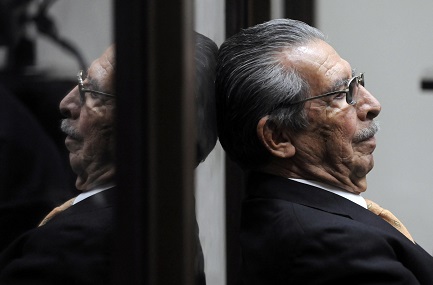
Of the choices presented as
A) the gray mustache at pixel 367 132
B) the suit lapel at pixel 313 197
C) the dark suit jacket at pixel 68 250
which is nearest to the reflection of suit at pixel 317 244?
the suit lapel at pixel 313 197

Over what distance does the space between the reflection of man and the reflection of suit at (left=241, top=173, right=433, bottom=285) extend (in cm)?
58

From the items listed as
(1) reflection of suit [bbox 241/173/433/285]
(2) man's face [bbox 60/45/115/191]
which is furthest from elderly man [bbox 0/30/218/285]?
(1) reflection of suit [bbox 241/173/433/285]

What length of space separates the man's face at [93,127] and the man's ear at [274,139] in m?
0.67

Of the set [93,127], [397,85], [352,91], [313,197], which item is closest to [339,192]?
[313,197]

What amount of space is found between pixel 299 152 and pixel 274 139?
0.18 feet

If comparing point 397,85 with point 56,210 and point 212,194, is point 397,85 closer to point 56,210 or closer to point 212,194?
point 212,194

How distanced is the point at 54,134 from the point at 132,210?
0.45 ft

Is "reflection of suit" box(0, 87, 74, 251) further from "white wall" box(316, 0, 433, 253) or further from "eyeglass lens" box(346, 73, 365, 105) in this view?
"white wall" box(316, 0, 433, 253)

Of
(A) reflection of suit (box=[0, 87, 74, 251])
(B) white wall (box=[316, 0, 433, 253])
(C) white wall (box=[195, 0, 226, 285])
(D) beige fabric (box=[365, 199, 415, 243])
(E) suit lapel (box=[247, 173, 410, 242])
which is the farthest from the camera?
(B) white wall (box=[316, 0, 433, 253])

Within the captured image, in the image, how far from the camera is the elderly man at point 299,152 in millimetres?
1668

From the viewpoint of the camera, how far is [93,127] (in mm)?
1149

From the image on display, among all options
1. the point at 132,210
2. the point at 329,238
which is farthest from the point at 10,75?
the point at 329,238

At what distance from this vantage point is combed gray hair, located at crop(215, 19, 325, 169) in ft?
5.82

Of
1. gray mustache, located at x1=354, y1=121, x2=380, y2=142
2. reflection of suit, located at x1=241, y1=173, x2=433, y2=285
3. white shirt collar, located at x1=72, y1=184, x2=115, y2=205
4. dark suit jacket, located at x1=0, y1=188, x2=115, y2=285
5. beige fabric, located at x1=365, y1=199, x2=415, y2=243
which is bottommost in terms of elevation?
beige fabric, located at x1=365, y1=199, x2=415, y2=243
